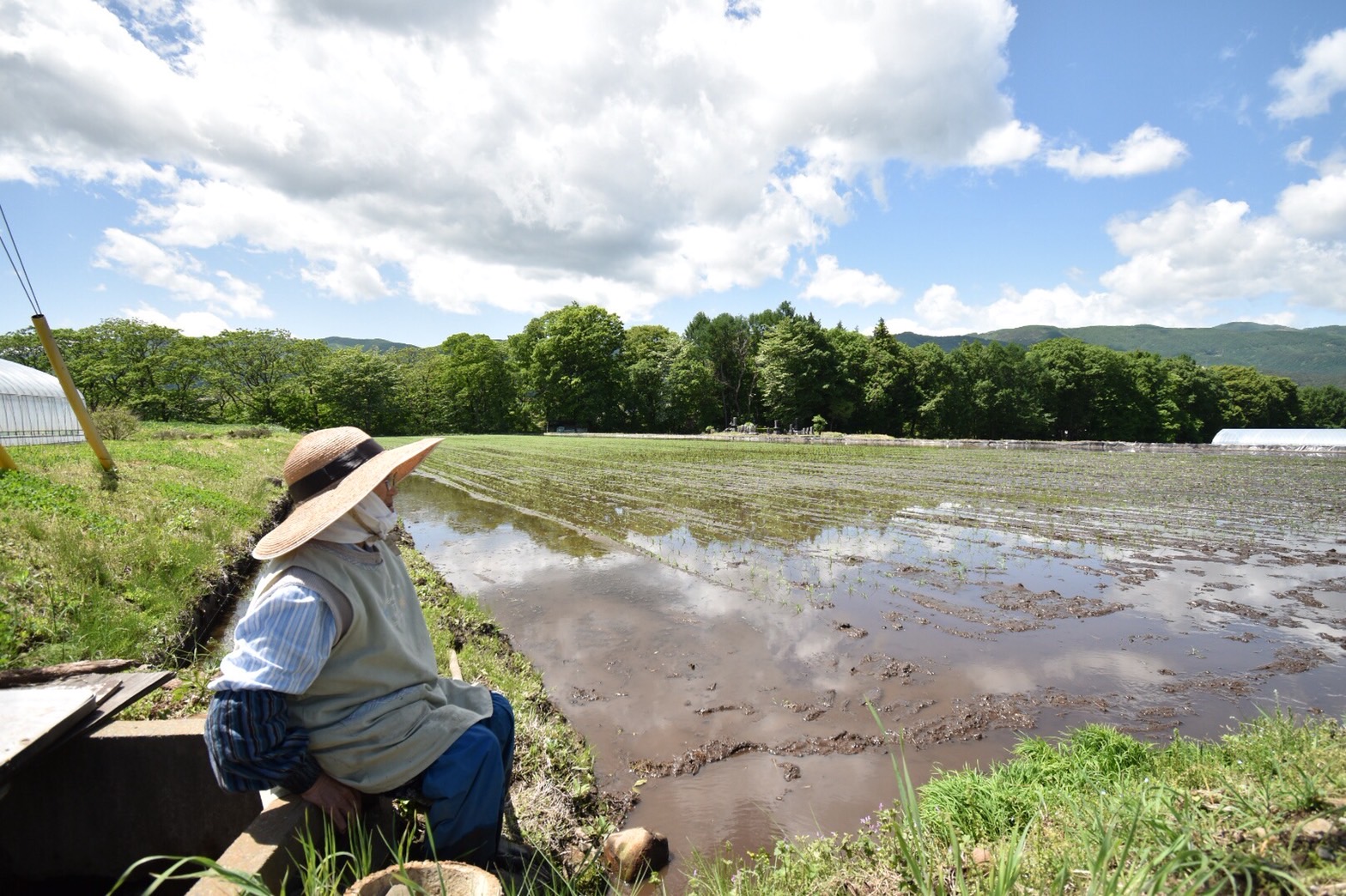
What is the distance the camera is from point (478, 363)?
71438 mm

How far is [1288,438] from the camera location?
41.0 m

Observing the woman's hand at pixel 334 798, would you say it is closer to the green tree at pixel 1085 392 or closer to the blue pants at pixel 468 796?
the blue pants at pixel 468 796

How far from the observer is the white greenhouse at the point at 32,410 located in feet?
77.1

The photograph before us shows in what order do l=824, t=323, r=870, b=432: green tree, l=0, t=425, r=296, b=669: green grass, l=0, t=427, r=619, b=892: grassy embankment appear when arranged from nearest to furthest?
l=0, t=427, r=619, b=892: grassy embankment < l=0, t=425, r=296, b=669: green grass < l=824, t=323, r=870, b=432: green tree

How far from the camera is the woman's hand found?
7.13 feet


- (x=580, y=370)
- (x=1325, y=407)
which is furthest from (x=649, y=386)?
(x=1325, y=407)

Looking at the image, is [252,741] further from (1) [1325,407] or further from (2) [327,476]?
(1) [1325,407]

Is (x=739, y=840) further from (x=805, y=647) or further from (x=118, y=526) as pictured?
(x=118, y=526)

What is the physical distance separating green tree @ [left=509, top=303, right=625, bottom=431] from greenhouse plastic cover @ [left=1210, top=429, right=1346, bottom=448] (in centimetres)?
5195

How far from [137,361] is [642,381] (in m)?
49.2

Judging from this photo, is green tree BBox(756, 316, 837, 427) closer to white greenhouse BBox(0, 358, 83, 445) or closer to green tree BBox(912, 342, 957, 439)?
green tree BBox(912, 342, 957, 439)

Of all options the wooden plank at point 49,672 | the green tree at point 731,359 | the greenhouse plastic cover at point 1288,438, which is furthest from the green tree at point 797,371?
the wooden plank at point 49,672

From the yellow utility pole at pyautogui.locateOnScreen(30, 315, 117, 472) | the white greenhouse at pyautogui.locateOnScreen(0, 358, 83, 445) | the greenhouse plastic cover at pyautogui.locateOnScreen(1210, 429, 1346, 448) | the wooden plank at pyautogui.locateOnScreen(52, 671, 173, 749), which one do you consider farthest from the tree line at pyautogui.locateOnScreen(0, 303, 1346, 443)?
the wooden plank at pyautogui.locateOnScreen(52, 671, 173, 749)

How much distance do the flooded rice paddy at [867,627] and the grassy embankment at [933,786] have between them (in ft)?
1.44
